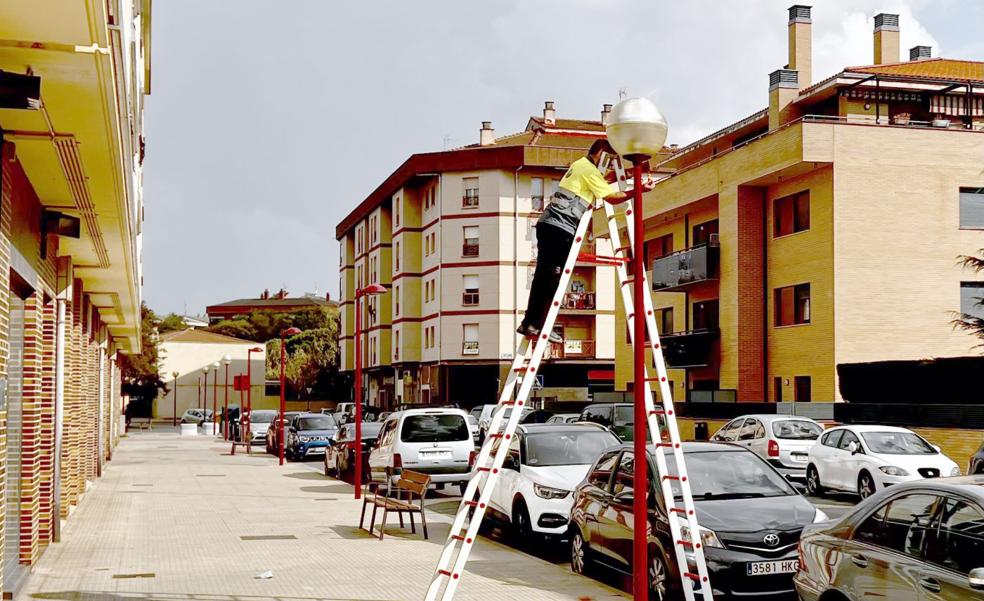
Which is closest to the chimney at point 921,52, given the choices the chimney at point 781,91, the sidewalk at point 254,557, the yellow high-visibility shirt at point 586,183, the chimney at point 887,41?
the chimney at point 887,41

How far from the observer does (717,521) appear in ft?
33.6

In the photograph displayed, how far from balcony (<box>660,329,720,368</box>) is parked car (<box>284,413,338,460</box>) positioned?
1292 centimetres

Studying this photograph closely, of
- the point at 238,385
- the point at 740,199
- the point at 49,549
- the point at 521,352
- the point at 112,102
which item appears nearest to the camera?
the point at 112,102

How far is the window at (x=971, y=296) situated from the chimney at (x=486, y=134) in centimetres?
4155

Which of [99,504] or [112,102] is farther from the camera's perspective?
[99,504]

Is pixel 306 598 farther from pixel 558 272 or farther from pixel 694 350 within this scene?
pixel 694 350

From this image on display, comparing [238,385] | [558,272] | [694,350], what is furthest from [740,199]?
[558,272]

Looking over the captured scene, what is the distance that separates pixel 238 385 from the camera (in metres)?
49.1

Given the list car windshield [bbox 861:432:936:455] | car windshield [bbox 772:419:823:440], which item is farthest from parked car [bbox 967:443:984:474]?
car windshield [bbox 772:419:823:440]

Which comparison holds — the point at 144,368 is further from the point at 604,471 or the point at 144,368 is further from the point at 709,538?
the point at 709,538

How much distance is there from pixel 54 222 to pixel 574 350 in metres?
51.9

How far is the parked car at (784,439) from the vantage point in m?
25.7

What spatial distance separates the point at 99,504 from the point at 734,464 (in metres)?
13.3

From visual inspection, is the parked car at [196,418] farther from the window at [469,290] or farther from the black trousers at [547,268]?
the black trousers at [547,268]
